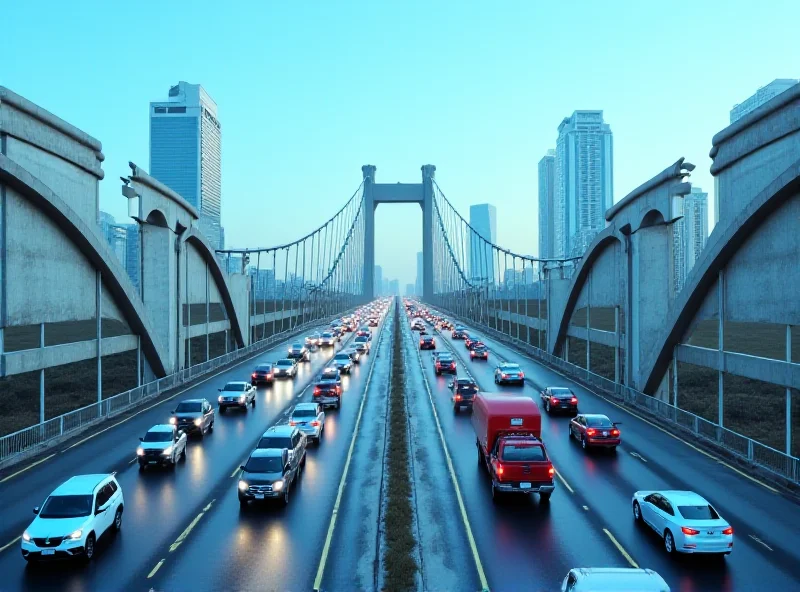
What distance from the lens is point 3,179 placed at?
82.3 feet

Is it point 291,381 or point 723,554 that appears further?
point 291,381

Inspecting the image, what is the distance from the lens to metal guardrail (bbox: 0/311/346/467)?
2223 centimetres

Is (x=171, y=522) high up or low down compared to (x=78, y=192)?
down

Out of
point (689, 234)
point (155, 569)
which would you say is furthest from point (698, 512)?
point (689, 234)

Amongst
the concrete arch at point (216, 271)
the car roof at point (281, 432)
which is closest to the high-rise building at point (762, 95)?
the concrete arch at point (216, 271)

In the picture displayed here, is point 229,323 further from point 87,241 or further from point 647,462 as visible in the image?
point 647,462

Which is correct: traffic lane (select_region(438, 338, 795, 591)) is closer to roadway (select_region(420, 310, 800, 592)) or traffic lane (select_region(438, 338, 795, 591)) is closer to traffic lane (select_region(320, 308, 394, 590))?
roadway (select_region(420, 310, 800, 592))

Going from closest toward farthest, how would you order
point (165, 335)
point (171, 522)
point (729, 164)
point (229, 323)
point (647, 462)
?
point (171, 522), point (647, 462), point (729, 164), point (165, 335), point (229, 323)

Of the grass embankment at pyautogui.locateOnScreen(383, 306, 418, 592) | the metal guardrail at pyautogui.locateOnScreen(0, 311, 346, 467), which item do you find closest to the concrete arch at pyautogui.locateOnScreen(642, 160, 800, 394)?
the grass embankment at pyautogui.locateOnScreen(383, 306, 418, 592)

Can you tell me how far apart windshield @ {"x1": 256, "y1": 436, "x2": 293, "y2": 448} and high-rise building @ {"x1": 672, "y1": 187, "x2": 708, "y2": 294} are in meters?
128

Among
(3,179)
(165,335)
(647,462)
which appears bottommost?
(647,462)

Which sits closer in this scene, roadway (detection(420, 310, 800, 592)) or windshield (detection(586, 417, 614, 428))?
roadway (detection(420, 310, 800, 592))

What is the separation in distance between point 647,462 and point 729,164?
13.3m

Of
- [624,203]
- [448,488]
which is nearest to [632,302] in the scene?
[624,203]
